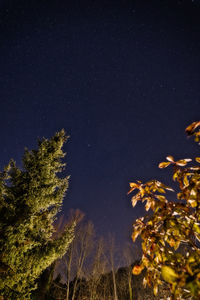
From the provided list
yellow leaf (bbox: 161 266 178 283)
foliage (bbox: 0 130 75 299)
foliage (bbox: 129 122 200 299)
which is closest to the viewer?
yellow leaf (bbox: 161 266 178 283)

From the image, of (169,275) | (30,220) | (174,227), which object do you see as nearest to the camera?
(169,275)

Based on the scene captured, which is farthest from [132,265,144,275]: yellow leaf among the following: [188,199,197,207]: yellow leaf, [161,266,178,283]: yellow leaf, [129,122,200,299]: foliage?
[188,199,197,207]: yellow leaf

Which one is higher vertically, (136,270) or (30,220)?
(30,220)

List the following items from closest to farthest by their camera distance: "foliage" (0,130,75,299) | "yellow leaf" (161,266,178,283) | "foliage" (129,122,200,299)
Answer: "yellow leaf" (161,266,178,283), "foliage" (129,122,200,299), "foliage" (0,130,75,299)

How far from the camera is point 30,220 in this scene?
21.1 ft

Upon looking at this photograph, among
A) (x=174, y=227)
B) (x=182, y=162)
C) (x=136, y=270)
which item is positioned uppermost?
(x=182, y=162)

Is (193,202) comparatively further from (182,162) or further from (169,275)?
(169,275)

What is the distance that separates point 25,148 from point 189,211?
316 inches

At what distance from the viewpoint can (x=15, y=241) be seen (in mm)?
6164

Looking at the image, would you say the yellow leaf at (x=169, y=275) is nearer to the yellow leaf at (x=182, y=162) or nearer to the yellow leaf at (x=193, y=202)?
the yellow leaf at (x=193, y=202)

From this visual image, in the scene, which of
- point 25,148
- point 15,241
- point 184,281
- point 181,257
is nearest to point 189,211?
point 181,257

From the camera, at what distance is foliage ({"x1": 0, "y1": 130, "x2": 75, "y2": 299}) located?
231 inches

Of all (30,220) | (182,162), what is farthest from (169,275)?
(30,220)

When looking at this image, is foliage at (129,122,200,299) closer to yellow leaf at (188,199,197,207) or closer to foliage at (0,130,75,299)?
yellow leaf at (188,199,197,207)
